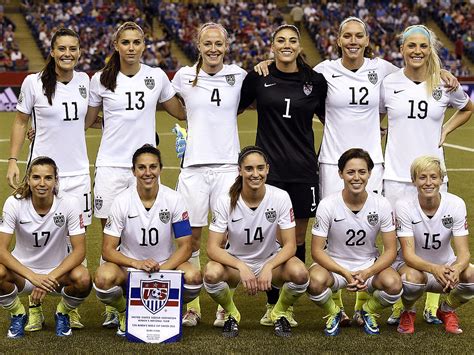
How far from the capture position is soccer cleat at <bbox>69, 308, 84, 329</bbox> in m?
6.64

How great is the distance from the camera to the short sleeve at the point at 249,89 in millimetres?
6918

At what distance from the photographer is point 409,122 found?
680 cm

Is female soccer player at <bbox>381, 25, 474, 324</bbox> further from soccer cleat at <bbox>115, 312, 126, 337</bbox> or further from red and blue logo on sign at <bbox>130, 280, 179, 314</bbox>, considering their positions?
soccer cleat at <bbox>115, 312, 126, 337</bbox>

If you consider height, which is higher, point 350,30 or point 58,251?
point 350,30

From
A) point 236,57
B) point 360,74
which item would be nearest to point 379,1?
point 236,57

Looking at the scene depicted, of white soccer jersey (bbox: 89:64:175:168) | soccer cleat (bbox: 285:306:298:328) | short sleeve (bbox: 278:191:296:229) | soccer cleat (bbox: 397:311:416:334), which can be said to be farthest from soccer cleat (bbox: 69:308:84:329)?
soccer cleat (bbox: 397:311:416:334)

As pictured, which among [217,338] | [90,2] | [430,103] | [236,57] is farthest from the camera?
[90,2]

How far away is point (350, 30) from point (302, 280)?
1.82 m

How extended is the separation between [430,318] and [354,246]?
807 mm

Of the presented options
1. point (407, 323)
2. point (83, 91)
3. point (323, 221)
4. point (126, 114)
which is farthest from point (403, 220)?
point (83, 91)

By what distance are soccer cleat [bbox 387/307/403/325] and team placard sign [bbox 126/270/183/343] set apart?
1.54m

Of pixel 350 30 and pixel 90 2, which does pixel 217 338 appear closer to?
pixel 350 30

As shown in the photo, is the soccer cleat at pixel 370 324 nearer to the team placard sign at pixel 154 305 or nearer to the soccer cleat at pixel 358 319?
the soccer cleat at pixel 358 319

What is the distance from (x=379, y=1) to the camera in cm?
3856
